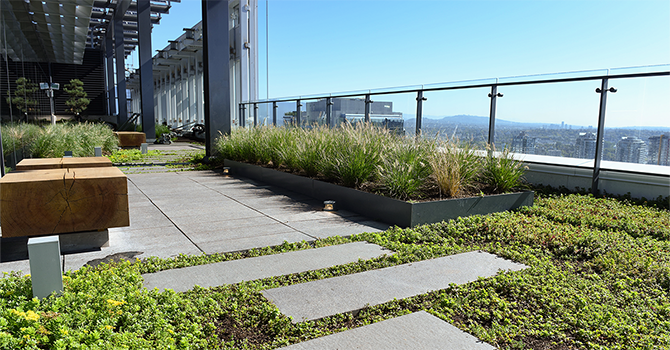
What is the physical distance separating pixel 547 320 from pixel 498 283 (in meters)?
0.50

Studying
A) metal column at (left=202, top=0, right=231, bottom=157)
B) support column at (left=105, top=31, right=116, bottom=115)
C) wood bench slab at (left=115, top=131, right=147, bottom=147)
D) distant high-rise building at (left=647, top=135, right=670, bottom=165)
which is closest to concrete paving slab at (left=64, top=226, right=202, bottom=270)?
distant high-rise building at (left=647, top=135, right=670, bottom=165)

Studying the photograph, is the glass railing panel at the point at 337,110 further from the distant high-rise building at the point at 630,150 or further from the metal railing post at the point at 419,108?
the distant high-rise building at the point at 630,150

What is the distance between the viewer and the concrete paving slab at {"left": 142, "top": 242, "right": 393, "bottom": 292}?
3.10 metres

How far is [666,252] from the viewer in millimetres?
3777

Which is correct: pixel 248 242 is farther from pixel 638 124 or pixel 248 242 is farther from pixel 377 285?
pixel 638 124

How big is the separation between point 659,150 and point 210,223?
592 cm

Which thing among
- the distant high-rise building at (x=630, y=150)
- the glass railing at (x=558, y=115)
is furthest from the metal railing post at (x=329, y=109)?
the distant high-rise building at (x=630, y=150)

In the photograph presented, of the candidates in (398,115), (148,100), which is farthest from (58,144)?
(148,100)

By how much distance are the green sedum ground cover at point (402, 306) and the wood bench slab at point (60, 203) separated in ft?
2.47

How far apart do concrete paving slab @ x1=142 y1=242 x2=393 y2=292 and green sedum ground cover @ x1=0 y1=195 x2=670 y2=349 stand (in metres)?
0.12

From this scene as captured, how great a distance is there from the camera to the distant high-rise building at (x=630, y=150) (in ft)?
19.8

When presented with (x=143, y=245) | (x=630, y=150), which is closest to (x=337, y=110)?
(x=630, y=150)

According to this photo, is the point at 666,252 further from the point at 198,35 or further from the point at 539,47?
the point at 539,47

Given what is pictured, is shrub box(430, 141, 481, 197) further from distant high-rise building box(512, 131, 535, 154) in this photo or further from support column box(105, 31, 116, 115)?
support column box(105, 31, 116, 115)
